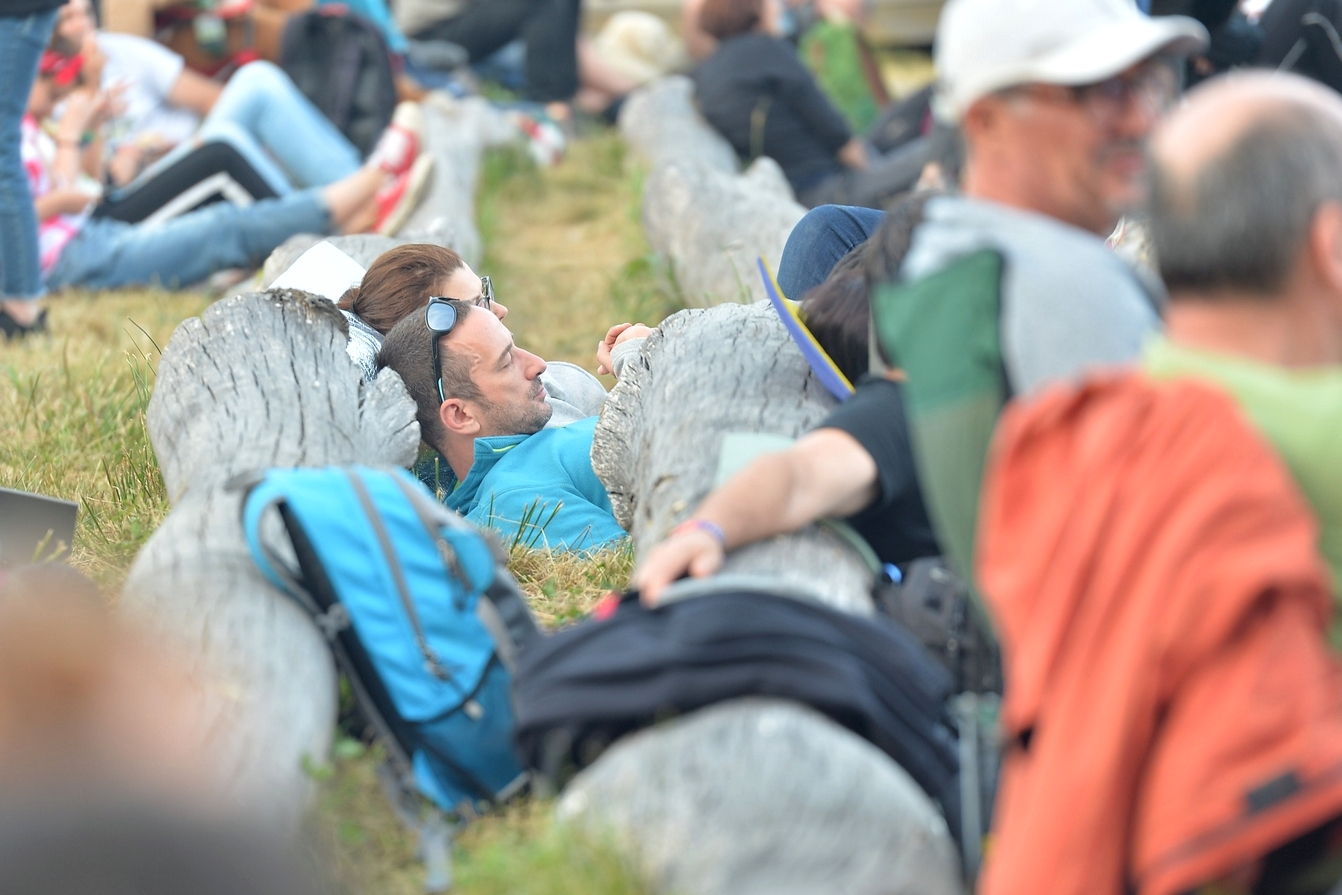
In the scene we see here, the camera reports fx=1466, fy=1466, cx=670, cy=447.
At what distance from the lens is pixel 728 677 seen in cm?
201

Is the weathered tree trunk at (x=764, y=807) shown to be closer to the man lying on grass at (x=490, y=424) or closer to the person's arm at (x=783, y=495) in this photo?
the person's arm at (x=783, y=495)

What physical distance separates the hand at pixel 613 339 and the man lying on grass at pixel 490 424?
185 millimetres

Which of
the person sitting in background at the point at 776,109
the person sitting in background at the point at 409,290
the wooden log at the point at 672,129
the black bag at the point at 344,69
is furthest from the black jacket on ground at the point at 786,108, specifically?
the person sitting in background at the point at 409,290

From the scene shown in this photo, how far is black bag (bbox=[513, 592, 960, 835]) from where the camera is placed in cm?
202

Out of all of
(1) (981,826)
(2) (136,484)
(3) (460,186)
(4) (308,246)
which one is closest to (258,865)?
(1) (981,826)

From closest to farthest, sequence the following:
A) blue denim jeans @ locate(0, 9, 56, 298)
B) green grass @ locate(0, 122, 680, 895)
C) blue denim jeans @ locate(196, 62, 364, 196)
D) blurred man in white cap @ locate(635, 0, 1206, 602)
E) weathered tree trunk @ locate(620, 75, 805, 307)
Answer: blurred man in white cap @ locate(635, 0, 1206, 602), green grass @ locate(0, 122, 680, 895), blue denim jeans @ locate(0, 9, 56, 298), weathered tree trunk @ locate(620, 75, 805, 307), blue denim jeans @ locate(196, 62, 364, 196)

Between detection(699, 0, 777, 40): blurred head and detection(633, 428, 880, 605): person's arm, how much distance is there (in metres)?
5.39

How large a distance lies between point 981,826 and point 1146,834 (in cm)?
51

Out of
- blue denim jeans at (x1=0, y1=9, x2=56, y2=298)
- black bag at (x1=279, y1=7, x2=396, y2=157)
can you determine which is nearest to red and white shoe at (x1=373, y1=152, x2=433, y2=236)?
black bag at (x1=279, y1=7, x2=396, y2=157)

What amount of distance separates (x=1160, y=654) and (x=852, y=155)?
5.97 metres

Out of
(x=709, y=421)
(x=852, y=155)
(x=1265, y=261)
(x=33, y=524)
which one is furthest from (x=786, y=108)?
(x=1265, y=261)

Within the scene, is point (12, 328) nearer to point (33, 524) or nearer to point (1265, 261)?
point (33, 524)

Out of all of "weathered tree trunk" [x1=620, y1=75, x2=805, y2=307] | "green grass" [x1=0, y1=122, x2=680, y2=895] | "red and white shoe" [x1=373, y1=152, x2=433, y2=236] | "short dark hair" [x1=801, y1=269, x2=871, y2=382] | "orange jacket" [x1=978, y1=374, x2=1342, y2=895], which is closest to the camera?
"orange jacket" [x1=978, y1=374, x2=1342, y2=895]

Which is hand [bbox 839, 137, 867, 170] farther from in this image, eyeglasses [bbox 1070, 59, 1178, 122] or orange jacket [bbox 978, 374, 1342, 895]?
orange jacket [bbox 978, 374, 1342, 895]
